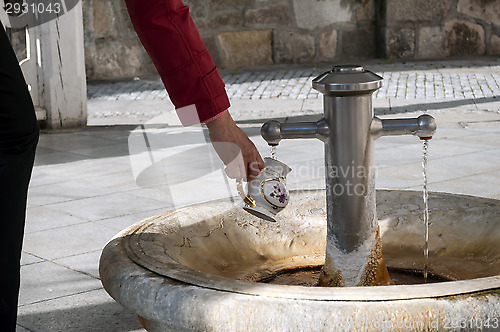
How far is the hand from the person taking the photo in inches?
53.3

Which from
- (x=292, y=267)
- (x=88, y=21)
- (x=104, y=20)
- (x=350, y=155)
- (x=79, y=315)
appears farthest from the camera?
(x=104, y=20)

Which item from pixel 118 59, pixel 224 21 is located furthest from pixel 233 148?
pixel 224 21

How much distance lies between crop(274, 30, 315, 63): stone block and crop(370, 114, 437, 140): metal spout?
6.92 m

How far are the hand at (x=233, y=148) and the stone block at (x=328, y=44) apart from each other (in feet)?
23.2

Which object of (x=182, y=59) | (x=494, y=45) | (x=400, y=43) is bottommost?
(x=494, y=45)

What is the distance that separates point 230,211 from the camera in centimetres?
181

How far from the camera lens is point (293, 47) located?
8297mm

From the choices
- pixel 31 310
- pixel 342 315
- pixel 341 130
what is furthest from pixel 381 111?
pixel 342 315

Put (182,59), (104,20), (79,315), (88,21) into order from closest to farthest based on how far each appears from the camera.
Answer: (182,59), (79,315), (88,21), (104,20)

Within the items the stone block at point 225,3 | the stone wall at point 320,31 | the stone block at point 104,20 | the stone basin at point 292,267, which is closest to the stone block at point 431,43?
the stone wall at point 320,31

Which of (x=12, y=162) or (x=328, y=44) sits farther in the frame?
(x=328, y=44)

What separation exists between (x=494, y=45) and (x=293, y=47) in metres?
2.19

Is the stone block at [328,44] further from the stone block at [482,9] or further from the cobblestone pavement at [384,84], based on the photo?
the stone block at [482,9]

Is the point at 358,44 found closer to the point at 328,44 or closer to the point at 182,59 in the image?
the point at 328,44
